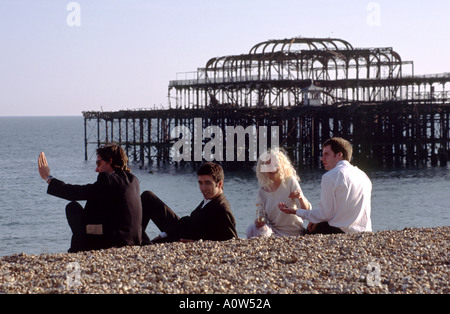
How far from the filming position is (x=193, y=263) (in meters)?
7.35

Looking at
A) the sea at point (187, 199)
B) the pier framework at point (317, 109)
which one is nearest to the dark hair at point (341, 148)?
the sea at point (187, 199)

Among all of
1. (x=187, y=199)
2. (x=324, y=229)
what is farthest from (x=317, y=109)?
(x=324, y=229)

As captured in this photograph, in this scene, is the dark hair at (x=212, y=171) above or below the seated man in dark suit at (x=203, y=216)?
above

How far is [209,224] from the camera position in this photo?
8453 millimetres

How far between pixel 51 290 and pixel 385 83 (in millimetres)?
46413

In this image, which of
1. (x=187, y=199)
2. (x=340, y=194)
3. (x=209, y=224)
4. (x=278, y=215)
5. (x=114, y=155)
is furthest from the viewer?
(x=187, y=199)

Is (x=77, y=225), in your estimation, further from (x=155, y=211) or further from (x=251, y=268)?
(x=251, y=268)

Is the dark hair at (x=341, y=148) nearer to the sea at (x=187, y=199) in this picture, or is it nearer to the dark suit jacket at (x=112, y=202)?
the dark suit jacket at (x=112, y=202)

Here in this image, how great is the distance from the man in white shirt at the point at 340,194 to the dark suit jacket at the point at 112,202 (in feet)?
5.34

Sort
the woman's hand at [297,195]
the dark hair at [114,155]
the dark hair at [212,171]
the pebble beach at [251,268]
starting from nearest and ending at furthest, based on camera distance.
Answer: the pebble beach at [251,268] → the dark hair at [114,155] → the dark hair at [212,171] → the woman's hand at [297,195]

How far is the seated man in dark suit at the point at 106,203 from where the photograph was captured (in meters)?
7.64

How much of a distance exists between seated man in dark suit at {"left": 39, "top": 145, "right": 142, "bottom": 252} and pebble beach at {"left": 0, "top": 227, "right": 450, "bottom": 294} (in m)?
0.24

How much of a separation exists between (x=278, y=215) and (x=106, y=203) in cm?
207

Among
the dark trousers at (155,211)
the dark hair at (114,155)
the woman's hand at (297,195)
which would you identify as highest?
the dark hair at (114,155)
